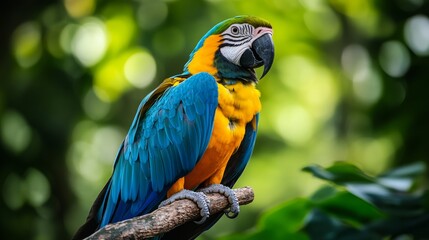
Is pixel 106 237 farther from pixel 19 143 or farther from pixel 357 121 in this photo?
pixel 357 121

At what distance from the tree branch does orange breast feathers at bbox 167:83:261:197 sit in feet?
0.40

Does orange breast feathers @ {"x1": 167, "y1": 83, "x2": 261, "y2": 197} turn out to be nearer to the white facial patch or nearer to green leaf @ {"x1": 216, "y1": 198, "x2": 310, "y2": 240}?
the white facial patch

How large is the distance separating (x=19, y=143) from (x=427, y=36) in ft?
10.7

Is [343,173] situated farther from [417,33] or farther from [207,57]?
[417,33]

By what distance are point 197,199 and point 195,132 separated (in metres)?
0.30

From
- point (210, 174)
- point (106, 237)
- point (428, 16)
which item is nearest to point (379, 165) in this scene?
point (428, 16)

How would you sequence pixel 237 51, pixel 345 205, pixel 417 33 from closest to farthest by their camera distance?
pixel 237 51, pixel 345 205, pixel 417 33

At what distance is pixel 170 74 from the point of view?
5910 mm

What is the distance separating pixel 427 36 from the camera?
5.25m

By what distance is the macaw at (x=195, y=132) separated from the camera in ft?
9.53

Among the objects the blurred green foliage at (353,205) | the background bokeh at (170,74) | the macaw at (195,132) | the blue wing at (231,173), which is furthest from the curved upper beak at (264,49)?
the background bokeh at (170,74)

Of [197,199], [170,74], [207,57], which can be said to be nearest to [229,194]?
[197,199]

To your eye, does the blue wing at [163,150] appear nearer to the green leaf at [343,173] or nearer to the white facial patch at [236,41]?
the white facial patch at [236,41]

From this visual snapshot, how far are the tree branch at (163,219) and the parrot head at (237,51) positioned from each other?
20.2 inches
